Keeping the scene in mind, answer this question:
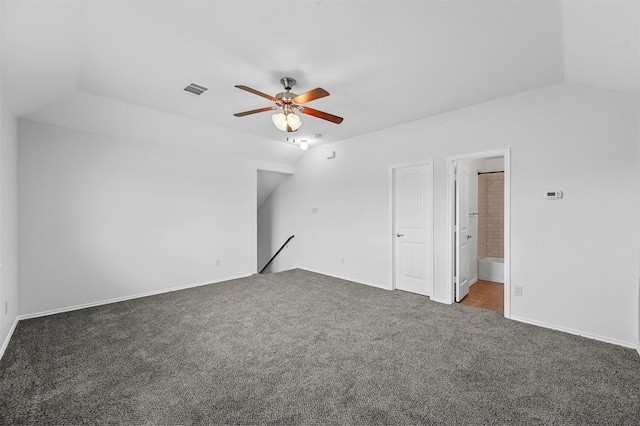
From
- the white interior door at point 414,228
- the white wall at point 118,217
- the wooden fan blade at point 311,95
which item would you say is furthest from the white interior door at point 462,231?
the white wall at point 118,217

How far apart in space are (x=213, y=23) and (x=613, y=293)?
4.49 m

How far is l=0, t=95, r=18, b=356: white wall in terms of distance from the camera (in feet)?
8.85

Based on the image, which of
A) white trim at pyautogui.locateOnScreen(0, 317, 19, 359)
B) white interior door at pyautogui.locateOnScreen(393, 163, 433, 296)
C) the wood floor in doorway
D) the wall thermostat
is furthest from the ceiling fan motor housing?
the wood floor in doorway

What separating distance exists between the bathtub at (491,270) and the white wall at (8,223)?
6.87 meters

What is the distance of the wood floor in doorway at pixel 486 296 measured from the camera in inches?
157

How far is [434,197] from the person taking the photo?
165 inches

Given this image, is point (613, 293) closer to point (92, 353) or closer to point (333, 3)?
point (333, 3)

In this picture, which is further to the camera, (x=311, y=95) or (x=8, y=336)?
(x=8, y=336)

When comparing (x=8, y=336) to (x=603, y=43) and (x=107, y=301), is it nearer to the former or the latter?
(x=107, y=301)

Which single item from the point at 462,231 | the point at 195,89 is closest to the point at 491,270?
the point at 462,231

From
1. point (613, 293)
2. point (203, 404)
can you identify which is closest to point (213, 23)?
point (203, 404)

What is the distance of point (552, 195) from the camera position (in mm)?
3096

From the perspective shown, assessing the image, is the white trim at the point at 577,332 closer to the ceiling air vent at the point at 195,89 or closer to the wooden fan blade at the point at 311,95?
the wooden fan blade at the point at 311,95

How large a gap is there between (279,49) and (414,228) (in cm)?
328
